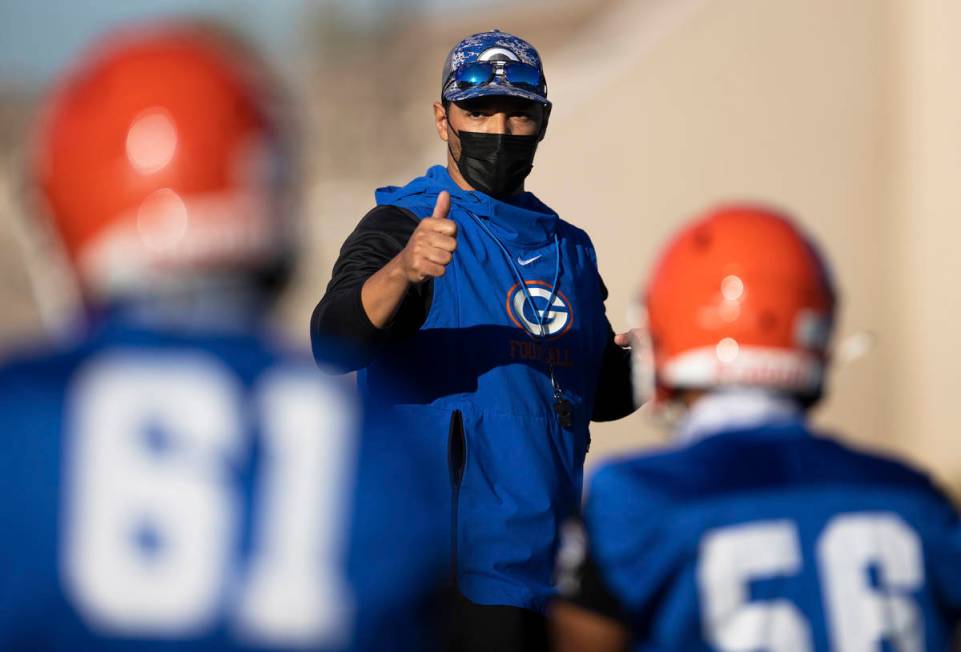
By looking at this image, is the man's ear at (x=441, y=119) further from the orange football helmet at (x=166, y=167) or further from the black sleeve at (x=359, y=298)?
the orange football helmet at (x=166, y=167)

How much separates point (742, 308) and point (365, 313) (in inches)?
45.3

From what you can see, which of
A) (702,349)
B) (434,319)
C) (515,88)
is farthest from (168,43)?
(515,88)

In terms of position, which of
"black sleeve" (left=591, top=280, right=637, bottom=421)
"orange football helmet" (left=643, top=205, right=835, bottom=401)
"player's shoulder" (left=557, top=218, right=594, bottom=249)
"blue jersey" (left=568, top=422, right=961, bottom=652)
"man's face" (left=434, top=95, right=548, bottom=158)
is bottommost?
"blue jersey" (left=568, top=422, right=961, bottom=652)

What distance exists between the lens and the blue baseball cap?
14.2ft

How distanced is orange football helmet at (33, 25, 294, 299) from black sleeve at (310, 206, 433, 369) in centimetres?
152

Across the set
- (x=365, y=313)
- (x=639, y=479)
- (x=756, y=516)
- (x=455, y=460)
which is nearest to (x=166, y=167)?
(x=639, y=479)

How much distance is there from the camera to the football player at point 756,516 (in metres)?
2.71

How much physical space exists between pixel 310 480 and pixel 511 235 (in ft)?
7.41

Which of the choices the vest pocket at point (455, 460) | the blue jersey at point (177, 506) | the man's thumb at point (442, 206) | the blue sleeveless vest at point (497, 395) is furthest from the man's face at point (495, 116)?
the blue jersey at point (177, 506)

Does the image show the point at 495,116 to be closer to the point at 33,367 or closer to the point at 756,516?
the point at 756,516

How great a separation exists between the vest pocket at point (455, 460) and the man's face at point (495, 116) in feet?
2.88

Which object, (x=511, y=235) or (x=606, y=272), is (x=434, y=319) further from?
(x=606, y=272)

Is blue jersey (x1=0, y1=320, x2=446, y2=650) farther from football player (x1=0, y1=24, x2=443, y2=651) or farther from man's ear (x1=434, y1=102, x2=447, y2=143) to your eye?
man's ear (x1=434, y1=102, x2=447, y2=143)

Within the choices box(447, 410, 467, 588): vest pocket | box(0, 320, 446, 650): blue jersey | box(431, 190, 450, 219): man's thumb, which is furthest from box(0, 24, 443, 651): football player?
box(447, 410, 467, 588): vest pocket
